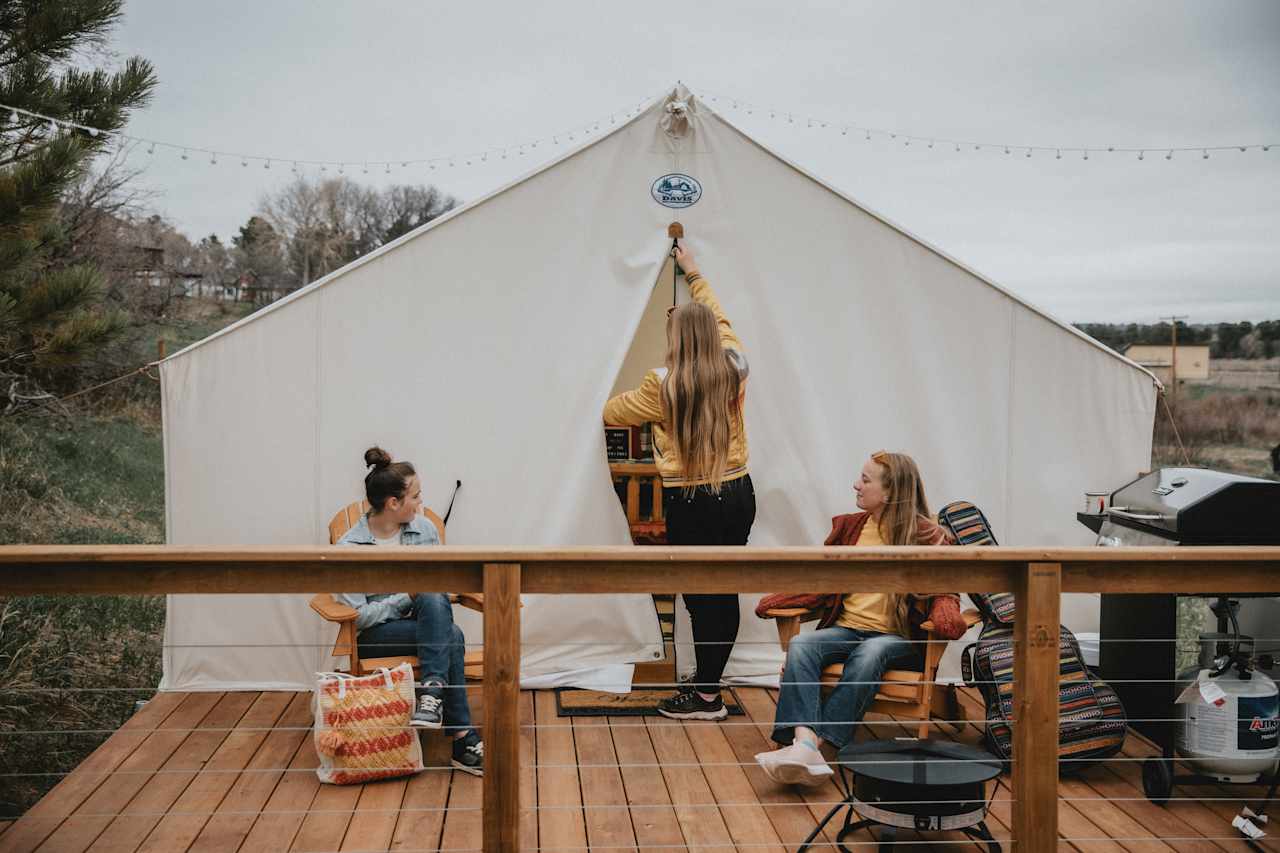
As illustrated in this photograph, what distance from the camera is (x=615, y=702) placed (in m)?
4.16

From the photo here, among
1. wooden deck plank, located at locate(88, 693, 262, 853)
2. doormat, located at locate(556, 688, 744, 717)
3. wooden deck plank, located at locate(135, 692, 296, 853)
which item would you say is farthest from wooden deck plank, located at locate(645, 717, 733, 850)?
wooden deck plank, located at locate(88, 693, 262, 853)

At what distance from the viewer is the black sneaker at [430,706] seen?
3461 millimetres

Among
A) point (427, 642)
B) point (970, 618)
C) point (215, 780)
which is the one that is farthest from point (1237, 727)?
point (215, 780)

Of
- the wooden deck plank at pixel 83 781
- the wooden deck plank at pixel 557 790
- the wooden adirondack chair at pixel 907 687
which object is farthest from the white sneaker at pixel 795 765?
the wooden deck plank at pixel 83 781

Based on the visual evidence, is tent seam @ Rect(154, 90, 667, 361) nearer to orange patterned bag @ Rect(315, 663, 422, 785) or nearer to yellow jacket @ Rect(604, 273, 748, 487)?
yellow jacket @ Rect(604, 273, 748, 487)

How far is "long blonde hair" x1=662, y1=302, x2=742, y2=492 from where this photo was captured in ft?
12.4

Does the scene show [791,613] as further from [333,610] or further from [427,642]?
[333,610]

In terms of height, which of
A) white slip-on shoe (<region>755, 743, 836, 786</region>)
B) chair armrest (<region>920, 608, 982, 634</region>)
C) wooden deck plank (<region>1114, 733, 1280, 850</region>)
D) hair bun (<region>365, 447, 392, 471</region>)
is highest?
hair bun (<region>365, 447, 392, 471</region>)

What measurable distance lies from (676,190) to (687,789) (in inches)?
84.3

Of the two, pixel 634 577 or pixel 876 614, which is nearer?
pixel 634 577

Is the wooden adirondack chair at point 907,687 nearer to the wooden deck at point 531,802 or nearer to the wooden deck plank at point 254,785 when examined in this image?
the wooden deck at point 531,802

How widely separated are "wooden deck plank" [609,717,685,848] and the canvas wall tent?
54 centimetres

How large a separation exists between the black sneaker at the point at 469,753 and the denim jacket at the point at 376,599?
0.47m

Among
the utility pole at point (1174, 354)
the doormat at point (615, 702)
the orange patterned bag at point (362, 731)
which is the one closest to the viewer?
the orange patterned bag at point (362, 731)
